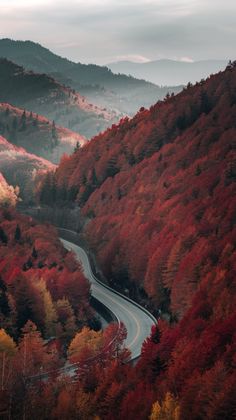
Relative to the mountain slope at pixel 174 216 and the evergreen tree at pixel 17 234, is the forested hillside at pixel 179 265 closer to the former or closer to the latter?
the mountain slope at pixel 174 216

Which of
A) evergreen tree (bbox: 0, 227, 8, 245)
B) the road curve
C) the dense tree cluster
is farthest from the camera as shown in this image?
evergreen tree (bbox: 0, 227, 8, 245)

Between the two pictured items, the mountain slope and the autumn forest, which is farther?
the mountain slope

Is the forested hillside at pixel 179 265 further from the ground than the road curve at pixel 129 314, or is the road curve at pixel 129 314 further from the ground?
the forested hillside at pixel 179 265

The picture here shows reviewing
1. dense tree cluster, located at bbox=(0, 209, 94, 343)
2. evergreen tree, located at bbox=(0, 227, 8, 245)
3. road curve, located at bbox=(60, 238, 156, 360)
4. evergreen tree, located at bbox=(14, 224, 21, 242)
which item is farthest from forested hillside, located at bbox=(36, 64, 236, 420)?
evergreen tree, located at bbox=(0, 227, 8, 245)

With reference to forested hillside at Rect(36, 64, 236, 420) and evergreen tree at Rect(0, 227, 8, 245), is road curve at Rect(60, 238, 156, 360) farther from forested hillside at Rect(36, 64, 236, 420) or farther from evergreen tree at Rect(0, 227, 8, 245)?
evergreen tree at Rect(0, 227, 8, 245)

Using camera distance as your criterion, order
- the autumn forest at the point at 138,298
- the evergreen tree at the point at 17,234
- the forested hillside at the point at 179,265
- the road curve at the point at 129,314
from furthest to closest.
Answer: the evergreen tree at the point at 17,234 < the road curve at the point at 129,314 < the autumn forest at the point at 138,298 < the forested hillside at the point at 179,265

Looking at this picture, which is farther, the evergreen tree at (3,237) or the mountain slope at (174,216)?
the evergreen tree at (3,237)

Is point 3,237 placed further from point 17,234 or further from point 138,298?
point 138,298

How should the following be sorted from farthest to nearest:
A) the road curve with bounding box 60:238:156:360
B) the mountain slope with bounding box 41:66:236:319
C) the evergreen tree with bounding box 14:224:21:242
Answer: the evergreen tree with bounding box 14:224:21:242 → the mountain slope with bounding box 41:66:236:319 → the road curve with bounding box 60:238:156:360

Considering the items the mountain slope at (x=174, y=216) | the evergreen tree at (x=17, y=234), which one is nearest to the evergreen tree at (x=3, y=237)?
the evergreen tree at (x=17, y=234)

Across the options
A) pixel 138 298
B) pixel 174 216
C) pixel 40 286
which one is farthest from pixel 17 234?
pixel 40 286
